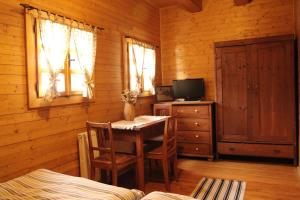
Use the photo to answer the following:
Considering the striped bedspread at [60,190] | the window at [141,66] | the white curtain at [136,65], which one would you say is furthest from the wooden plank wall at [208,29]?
the striped bedspread at [60,190]

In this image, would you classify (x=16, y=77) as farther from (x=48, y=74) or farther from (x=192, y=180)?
(x=192, y=180)

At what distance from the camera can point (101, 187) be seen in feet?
5.86

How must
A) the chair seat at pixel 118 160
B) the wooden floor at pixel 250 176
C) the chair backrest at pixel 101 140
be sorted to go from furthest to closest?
the wooden floor at pixel 250 176
the chair seat at pixel 118 160
the chair backrest at pixel 101 140

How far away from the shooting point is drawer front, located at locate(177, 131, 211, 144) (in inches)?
165

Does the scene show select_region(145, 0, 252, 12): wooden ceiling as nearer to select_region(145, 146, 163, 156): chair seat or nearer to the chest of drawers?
the chest of drawers

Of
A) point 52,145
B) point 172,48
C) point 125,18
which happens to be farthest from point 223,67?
point 52,145

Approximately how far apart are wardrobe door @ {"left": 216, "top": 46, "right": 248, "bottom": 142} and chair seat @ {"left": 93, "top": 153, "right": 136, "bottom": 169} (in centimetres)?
180

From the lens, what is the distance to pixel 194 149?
169 inches

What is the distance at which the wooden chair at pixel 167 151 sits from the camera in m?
3.12

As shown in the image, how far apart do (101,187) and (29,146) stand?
3.37 ft

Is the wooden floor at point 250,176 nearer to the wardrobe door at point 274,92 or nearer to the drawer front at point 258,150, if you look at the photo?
the drawer front at point 258,150

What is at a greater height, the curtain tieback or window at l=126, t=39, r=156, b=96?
window at l=126, t=39, r=156, b=96

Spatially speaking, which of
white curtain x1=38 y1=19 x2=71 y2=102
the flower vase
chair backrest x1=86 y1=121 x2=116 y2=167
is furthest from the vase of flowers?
white curtain x1=38 y1=19 x2=71 y2=102

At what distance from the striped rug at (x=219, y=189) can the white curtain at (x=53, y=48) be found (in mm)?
1923
